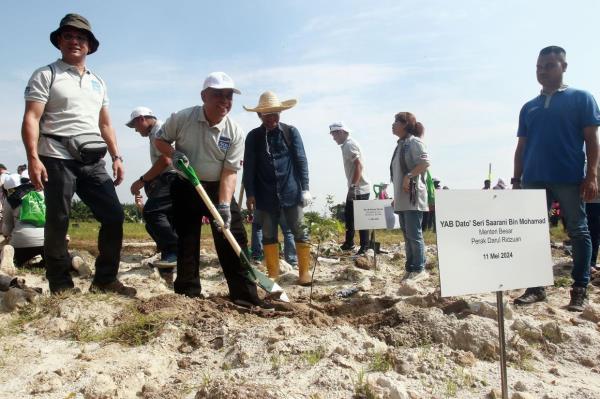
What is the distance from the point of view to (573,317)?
12.2 ft

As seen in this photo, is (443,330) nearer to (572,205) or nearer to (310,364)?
(310,364)

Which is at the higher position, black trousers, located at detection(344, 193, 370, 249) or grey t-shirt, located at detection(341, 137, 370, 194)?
grey t-shirt, located at detection(341, 137, 370, 194)

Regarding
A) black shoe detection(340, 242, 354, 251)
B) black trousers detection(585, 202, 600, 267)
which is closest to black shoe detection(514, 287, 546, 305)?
black trousers detection(585, 202, 600, 267)

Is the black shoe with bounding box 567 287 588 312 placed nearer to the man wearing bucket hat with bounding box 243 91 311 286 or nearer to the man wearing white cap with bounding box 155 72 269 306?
the man wearing white cap with bounding box 155 72 269 306

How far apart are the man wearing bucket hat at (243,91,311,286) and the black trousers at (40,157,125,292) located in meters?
1.86

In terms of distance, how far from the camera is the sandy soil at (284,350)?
2.39m

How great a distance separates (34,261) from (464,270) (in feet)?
17.8

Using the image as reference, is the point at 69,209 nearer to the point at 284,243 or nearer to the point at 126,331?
the point at 126,331

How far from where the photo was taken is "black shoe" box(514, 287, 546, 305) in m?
4.17

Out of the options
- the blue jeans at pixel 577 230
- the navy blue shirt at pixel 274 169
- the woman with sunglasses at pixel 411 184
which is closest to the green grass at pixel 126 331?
the navy blue shirt at pixel 274 169

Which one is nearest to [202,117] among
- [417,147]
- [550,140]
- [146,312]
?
[146,312]

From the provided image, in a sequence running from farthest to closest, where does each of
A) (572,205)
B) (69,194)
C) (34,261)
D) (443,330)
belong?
1. (34,261)
2. (572,205)
3. (69,194)
4. (443,330)

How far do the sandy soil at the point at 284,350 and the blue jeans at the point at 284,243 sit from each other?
2.38m

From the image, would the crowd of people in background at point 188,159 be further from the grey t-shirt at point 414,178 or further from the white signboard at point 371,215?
the white signboard at point 371,215
